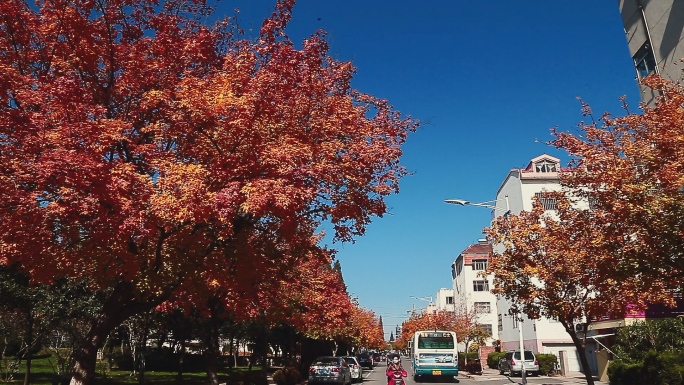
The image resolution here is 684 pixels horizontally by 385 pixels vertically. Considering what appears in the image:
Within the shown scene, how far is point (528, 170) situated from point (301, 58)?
4320 cm

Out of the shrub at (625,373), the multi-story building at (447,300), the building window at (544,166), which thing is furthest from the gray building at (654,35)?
the multi-story building at (447,300)

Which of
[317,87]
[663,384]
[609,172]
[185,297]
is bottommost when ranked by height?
[663,384]

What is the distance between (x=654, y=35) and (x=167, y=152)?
867 inches

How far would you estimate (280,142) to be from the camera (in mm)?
10984

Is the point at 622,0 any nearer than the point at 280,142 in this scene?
No

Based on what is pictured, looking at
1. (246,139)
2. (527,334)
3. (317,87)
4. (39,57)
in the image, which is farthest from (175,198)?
(527,334)

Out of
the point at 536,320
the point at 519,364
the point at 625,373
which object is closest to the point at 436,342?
the point at 519,364

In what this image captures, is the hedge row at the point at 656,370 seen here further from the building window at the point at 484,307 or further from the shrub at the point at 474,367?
the building window at the point at 484,307

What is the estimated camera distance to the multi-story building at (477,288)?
228 feet

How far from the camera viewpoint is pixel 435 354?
1346 inches

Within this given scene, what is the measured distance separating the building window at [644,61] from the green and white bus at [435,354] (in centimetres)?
1860

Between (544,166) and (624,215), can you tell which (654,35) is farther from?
(544,166)

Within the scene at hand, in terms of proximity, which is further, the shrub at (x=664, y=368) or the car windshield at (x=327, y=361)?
the car windshield at (x=327, y=361)

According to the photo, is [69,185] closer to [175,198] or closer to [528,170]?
[175,198]
